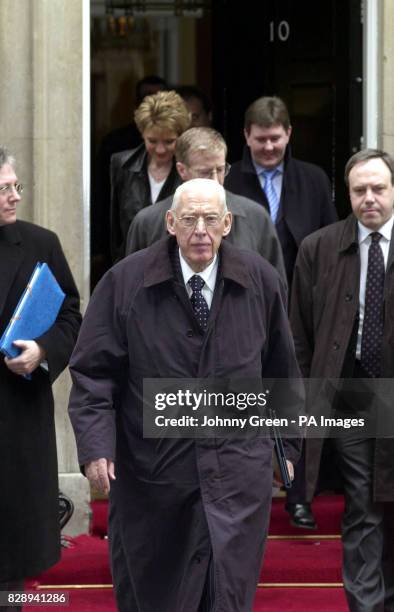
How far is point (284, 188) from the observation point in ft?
28.9

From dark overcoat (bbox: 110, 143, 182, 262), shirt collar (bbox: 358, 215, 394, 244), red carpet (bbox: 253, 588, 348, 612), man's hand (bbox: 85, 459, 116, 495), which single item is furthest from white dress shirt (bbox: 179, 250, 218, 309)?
dark overcoat (bbox: 110, 143, 182, 262)

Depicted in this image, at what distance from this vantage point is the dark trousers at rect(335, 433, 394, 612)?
7055 millimetres

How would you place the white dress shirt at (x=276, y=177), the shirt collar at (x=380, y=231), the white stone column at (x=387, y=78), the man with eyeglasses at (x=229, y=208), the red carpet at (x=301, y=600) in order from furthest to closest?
1. the white stone column at (x=387, y=78)
2. the white dress shirt at (x=276, y=177)
3. the red carpet at (x=301, y=600)
4. the man with eyeglasses at (x=229, y=208)
5. the shirt collar at (x=380, y=231)

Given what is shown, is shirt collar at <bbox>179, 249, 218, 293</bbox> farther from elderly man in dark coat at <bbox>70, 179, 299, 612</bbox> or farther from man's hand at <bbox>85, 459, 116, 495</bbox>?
man's hand at <bbox>85, 459, 116, 495</bbox>

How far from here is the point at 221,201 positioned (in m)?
6.18

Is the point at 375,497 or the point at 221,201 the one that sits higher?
the point at 221,201

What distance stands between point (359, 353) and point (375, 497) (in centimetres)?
63

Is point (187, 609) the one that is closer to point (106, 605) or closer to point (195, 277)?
point (195, 277)

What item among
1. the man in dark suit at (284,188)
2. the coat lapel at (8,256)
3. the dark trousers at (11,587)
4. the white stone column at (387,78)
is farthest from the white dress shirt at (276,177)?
the dark trousers at (11,587)

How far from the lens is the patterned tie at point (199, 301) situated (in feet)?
20.0

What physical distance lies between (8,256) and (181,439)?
1.23 m

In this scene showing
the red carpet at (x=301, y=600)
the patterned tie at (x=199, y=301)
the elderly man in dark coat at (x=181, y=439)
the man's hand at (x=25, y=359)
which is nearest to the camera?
the elderly man in dark coat at (x=181, y=439)

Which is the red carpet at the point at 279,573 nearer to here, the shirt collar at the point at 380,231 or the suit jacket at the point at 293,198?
the suit jacket at the point at 293,198

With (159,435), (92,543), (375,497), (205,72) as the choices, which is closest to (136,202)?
(92,543)
